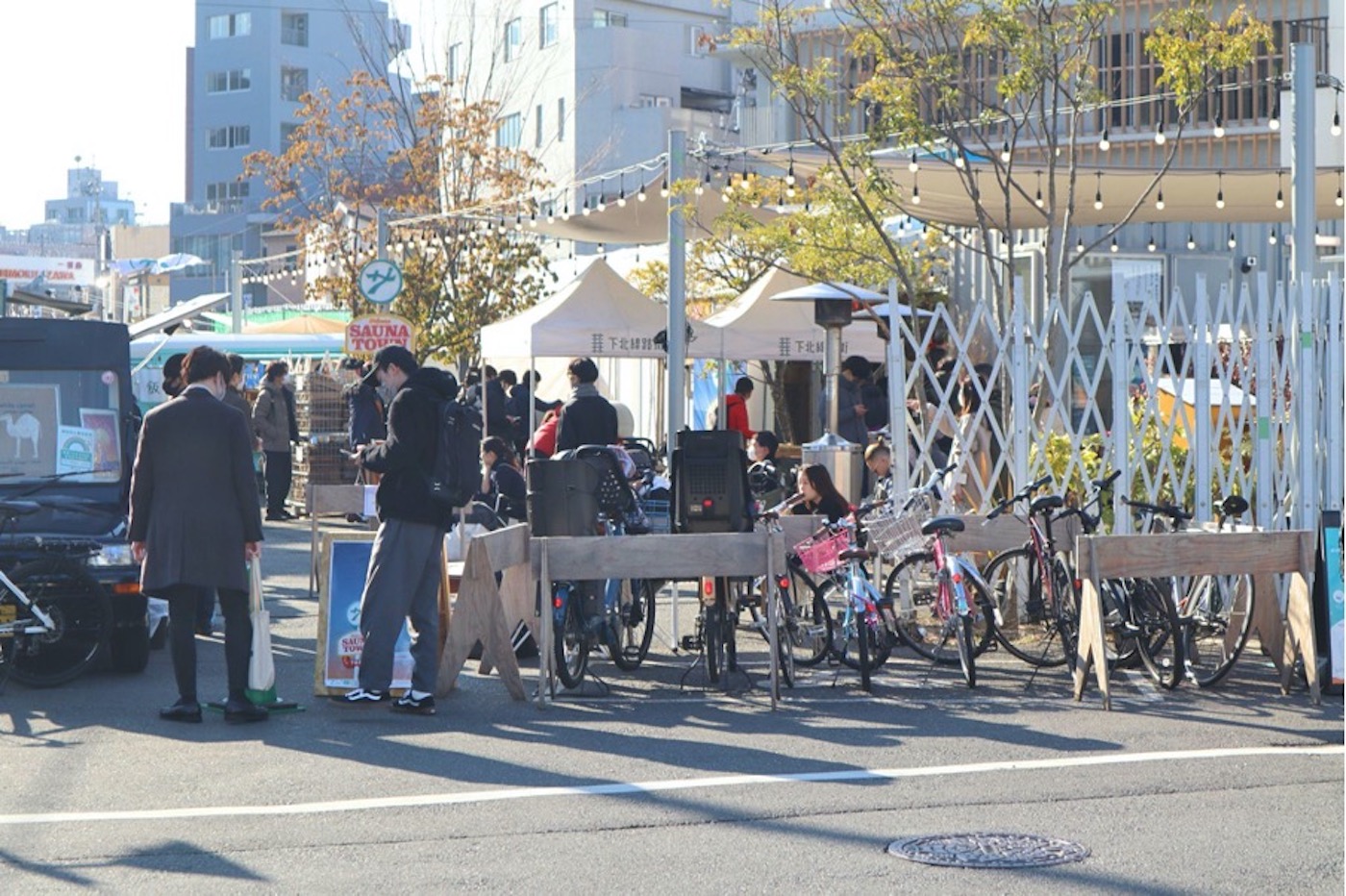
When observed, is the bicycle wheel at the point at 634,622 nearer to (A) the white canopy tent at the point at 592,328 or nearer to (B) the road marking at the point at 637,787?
(B) the road marking at the point at 637,787

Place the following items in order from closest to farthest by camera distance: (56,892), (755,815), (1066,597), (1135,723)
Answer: (56,892) → (755,815) → (1135,723) → (1066,597)

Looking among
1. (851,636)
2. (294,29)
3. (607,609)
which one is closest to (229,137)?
(294,29)

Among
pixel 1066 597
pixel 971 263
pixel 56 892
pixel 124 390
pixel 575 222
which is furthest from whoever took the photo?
pixel 971 263

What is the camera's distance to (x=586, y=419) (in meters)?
14.8

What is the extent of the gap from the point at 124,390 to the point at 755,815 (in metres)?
6.76

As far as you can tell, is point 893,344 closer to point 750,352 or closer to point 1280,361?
point 1280,361

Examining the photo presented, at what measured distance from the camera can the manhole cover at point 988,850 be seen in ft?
22.0

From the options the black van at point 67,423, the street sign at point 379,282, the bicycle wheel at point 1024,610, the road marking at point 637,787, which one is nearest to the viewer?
the road marking at point 637,787

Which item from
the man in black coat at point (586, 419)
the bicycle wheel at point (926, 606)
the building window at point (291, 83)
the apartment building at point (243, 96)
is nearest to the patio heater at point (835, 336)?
the man in black coat at point (586, 419)

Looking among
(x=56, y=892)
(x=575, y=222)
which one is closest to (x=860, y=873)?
(x=56, y=892)

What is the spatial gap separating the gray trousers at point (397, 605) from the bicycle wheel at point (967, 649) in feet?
9.52

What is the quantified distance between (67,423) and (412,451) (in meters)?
3.52

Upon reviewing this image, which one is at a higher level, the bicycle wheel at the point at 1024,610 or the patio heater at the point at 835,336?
the patio heater at the point at 835,336

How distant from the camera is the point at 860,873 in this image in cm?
656
